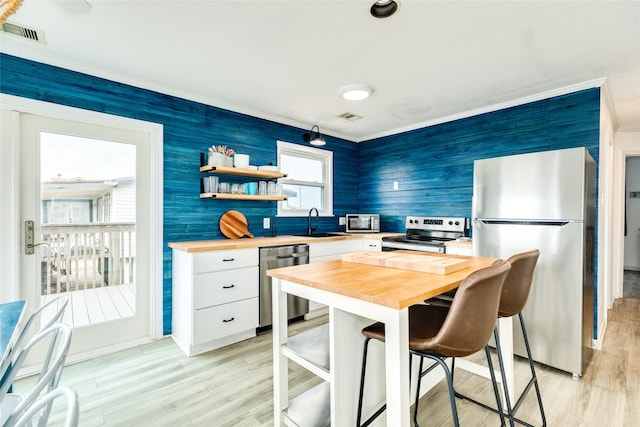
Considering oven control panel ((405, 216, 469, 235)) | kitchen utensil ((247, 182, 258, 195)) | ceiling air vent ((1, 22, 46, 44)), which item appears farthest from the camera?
oven control panel ((405, 216, 469, 235))

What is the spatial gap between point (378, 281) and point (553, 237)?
1769 millimetres

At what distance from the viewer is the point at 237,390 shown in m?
2.07

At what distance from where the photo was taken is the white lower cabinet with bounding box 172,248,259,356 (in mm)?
2547

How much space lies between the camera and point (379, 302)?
3.62 feet

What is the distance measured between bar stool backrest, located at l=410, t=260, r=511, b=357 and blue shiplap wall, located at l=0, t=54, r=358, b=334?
2542 mm

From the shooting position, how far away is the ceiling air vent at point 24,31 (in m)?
1.93

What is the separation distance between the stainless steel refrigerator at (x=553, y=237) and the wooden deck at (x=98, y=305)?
10.7 ft

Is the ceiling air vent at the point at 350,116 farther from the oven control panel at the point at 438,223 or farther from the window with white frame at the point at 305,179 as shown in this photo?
the oven control panel at the point at 438,223


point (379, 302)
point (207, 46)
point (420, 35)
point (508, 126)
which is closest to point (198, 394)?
point (379, 302)

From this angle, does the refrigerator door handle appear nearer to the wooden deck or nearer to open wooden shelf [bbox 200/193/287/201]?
open wooden shelf [bbox 200/193/287/201]

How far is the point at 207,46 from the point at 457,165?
2934mm

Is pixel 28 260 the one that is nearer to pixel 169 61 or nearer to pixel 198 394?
pixel 198 394

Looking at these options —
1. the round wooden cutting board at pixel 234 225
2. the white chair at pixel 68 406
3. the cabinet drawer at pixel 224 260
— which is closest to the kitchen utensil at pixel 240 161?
the round wooden cutting board at pixel 234 225

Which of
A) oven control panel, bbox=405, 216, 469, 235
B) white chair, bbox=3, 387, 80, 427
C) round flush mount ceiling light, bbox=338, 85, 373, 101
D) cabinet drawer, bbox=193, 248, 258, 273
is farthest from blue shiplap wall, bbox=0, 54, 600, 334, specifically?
white chair, bbox=3, 387, 80, 427
